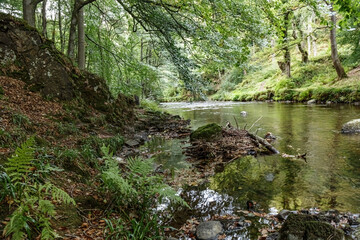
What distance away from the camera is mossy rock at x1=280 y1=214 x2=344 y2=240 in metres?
2.53

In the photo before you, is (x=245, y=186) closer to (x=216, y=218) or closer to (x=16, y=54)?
(x=216, y=218)

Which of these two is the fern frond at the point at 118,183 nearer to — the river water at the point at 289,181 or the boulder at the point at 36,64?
the river water at the point at 289,181

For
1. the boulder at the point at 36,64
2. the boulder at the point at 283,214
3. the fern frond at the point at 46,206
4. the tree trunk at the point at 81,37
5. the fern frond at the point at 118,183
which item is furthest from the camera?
the tree trunk at the point at 81,37

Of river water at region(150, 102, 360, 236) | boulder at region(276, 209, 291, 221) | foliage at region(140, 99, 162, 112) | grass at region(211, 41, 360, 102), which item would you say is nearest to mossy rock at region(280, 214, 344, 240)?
boulder at region(276, 209, 291, 221)

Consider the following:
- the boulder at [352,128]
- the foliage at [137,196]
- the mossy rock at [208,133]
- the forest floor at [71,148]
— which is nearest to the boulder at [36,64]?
the forest floor at [71,148]

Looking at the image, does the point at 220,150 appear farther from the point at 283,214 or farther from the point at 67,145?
the point at 67,145

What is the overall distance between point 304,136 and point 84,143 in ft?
23.1

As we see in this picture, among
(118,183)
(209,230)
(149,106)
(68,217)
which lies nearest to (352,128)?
(209,230)

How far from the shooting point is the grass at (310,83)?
16406 mm

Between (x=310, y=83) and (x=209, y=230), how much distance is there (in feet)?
73.4

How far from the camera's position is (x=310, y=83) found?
70.9ft

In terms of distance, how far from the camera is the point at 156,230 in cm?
270

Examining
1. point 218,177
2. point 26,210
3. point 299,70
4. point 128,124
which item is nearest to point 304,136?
point 218,177

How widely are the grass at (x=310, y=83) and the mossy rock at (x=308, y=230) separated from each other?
9.99 meters
